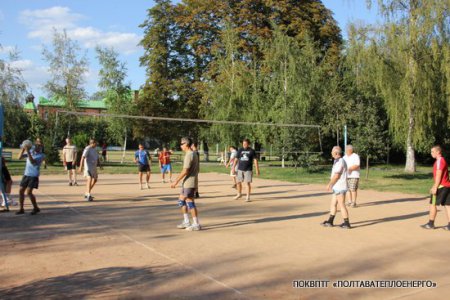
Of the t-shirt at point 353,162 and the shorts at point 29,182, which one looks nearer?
the shorts at point 29,182

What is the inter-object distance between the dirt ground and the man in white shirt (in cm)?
75

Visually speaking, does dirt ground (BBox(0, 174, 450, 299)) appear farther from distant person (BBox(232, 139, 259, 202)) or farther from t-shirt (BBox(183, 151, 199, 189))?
distant person (BBox(232, 139, 259, 202))

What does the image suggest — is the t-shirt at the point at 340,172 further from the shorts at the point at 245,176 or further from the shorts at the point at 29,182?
the shorts at the point at 29,182

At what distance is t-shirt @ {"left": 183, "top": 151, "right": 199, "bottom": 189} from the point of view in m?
8.67

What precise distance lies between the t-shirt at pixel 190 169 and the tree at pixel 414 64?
797 inches

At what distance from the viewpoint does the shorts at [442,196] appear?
29.7 feet

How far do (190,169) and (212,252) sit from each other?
2.23 m

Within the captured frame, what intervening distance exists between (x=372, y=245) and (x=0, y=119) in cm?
854

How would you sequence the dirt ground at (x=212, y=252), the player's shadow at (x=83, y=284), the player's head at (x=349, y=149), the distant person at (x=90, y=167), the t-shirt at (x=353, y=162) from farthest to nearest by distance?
the distant person at (x=90, y=167) < the player's head at (x=349, y=149) < the t-shirt at (x=353, y=162) < the dirt ground at (x=212, y=252) < the player's shadow at (x=83, y=284)

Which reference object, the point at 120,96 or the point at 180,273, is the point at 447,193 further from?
the point at 120,96

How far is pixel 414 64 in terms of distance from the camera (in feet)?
83.4

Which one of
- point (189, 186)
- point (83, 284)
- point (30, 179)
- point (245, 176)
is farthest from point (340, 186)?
point (30, 179)

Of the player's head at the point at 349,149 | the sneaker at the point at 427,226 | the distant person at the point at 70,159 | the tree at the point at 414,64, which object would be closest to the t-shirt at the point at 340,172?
the sneaker at the point at 427,226

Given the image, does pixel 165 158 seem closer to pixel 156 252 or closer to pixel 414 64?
pixel 156 252
